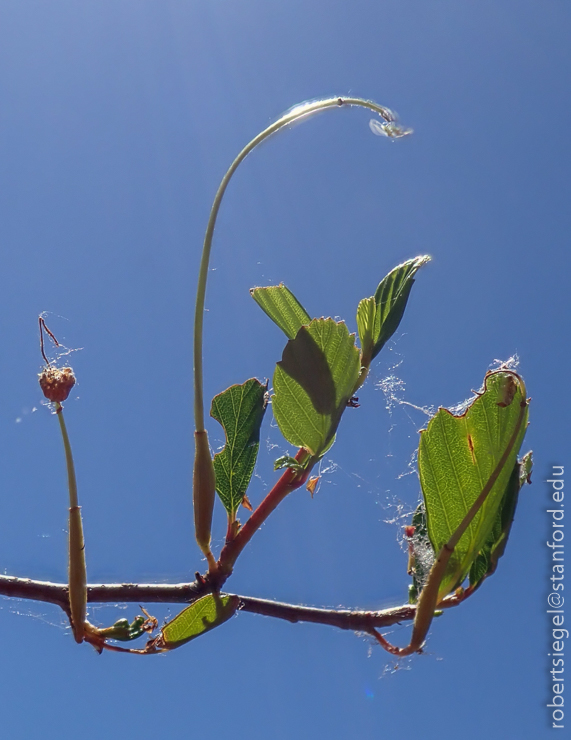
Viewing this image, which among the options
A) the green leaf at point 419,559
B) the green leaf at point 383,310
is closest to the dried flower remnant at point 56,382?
the green leaf at point 383,310

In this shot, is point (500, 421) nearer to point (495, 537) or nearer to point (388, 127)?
point (495, 537)

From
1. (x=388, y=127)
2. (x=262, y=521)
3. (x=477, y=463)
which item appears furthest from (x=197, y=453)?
(x=388, y=127)

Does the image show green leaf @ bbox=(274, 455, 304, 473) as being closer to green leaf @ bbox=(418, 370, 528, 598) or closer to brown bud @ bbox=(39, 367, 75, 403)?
green leaf @ bbox=(418, 370, 528, 598)

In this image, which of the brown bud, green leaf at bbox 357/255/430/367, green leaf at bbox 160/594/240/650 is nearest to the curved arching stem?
green leaf at bbox 160/594/240/650

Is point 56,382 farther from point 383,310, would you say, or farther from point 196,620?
point 383,310

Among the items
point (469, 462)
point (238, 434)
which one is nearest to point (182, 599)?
point (238, 434)
